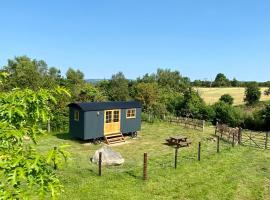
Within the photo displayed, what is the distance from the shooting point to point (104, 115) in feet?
76.2

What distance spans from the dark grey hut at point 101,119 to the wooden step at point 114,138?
0.19m

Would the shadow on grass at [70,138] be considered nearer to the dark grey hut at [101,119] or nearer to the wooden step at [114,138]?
the dark grey hut at [101,119]

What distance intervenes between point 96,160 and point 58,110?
10.5m

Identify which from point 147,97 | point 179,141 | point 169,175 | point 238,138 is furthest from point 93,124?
point 147,97

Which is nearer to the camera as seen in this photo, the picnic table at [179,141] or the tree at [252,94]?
the picnic table at [179,141]

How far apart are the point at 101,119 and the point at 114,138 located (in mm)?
1851

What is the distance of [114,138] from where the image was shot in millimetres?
23703

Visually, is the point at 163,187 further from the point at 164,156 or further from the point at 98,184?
the point at 164,156

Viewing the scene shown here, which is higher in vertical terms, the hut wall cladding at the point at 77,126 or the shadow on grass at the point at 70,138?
the hut wall cladding at the point at 77,126

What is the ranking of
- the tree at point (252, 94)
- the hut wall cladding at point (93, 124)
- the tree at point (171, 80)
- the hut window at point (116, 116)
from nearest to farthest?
the hut wall cladding at point (93, 124) → the hut window at point (116, 116) → the tree at point (252, 94) → the tree at point (171, 80)

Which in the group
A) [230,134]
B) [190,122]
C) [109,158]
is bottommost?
[109,158]

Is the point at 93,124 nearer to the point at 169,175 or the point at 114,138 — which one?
the point at 114,138

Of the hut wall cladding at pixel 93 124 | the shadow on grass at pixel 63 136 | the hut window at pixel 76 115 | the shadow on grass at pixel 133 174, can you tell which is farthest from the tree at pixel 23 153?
the shadow on grass at pixel 63 136

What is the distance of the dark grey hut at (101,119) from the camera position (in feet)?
73.5
